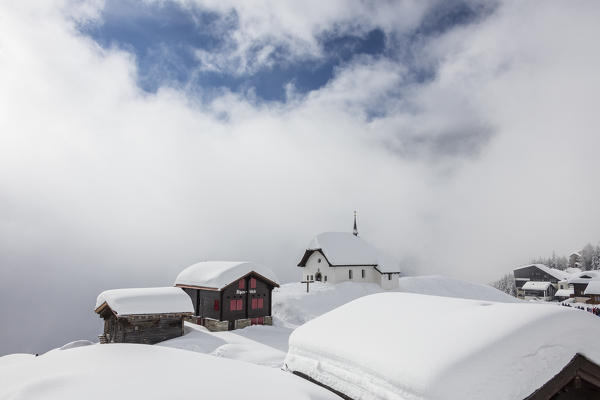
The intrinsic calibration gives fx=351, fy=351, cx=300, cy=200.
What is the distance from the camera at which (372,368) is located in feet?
27.6

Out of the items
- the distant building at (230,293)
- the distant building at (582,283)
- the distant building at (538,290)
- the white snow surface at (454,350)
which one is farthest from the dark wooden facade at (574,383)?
the distant building at (538,290)

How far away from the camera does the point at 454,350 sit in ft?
24.1

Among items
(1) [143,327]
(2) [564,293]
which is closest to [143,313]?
(1) [143,327]

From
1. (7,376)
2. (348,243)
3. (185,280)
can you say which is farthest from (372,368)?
(348,243)

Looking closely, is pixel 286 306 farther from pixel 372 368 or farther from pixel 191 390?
pixel 191 390

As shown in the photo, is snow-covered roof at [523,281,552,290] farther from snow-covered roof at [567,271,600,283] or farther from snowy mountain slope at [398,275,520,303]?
snowy mountain slope at [398,275,520,303]

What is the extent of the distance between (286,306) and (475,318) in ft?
90.3

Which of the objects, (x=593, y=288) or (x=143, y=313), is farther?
(x=593, y=288)

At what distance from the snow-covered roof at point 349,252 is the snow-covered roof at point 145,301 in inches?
853

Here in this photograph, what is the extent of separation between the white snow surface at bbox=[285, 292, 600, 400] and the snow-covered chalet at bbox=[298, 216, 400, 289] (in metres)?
32.8

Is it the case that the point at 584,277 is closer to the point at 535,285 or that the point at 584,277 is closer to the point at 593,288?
the point at 535,285

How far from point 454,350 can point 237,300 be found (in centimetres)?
2328

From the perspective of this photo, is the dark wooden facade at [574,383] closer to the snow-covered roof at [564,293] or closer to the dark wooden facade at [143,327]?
the dark wooden facade at [143,327]

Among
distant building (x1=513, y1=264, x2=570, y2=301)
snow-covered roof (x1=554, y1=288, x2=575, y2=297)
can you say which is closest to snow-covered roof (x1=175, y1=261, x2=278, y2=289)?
snow-covered roof (x1=554, y1=288, x2=575, y2=297)
